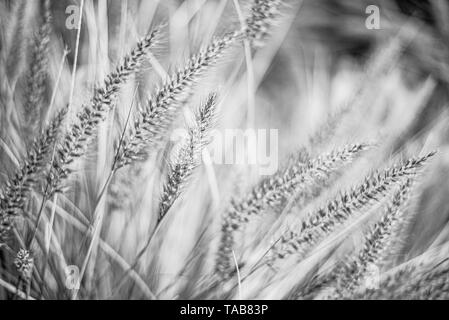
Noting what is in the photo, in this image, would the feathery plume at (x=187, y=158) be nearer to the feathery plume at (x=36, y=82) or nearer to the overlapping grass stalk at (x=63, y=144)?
the overlapping grass stalk at (x=63, y=144)

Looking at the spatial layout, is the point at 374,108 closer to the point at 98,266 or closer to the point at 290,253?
the point at 290,253

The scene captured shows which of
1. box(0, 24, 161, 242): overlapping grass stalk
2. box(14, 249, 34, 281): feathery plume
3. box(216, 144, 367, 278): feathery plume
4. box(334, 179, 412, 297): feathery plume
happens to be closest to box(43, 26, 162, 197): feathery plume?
box(0, 24, 161, 242): overlapping grass stalk

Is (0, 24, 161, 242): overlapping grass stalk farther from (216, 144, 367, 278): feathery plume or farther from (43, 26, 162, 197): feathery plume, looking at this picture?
(216, 144, 367, 278): feathery plume

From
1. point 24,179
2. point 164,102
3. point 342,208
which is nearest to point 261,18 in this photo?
point 164,102

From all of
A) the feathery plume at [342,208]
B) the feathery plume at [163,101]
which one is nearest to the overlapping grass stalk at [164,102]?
the feathery plume at [163,101]

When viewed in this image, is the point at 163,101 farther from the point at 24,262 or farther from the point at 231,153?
the point at 24,262

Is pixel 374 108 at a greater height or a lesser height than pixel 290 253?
greater
